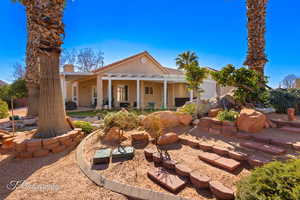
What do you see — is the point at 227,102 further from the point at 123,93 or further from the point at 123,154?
the point at 123,93

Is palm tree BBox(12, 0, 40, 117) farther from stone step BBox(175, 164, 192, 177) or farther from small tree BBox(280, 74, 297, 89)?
small tree BBox(280, 74, 297, 89)

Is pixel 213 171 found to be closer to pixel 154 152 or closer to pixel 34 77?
pixel 154 152

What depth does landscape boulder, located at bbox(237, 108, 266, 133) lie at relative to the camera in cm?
389

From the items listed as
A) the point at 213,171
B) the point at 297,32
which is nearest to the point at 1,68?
the point at 213,171

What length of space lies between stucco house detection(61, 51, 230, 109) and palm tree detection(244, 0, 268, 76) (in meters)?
7.25

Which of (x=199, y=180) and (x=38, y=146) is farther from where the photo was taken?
(x=38, y=146)

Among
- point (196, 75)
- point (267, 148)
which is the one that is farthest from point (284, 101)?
point (267, 148)

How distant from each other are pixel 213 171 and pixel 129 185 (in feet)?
4.99

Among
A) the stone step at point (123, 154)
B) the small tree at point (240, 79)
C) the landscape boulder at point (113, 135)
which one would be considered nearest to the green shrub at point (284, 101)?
the small tree at point (240, 79)

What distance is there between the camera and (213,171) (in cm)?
257

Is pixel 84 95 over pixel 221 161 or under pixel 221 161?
over

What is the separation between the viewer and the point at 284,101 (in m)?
5.56

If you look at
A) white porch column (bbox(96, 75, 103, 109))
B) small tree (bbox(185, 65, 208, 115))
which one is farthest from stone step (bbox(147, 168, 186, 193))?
white porch column (bbox(96, 75, 103, 109))

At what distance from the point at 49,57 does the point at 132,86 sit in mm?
11354
